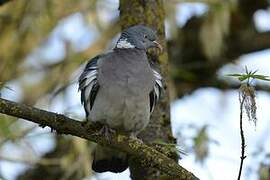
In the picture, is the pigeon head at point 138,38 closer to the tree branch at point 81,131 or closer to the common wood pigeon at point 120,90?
the common wood pigeon at point 120,90

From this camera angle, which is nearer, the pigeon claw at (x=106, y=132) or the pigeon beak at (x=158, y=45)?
the pigeon claw at (x=106, y=132)

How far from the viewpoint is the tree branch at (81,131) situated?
306 centimetres

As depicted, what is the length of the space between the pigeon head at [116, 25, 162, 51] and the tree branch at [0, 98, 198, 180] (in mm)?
866

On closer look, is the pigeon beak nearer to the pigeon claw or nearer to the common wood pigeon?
the common wood pigeon

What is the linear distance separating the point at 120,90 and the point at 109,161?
47cm

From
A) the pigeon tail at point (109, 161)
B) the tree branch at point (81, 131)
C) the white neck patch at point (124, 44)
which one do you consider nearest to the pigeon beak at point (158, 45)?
the white neck patch at point (124, 44)

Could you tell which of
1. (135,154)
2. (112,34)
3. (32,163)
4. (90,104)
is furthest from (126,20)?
(112,34)

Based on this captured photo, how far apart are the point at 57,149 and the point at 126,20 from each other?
1.82 m

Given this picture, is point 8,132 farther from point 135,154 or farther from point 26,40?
point 26,40

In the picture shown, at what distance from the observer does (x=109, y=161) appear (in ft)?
12.8

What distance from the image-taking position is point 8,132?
163 inches

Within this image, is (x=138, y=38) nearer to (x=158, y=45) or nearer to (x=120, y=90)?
(x=158, y=45)

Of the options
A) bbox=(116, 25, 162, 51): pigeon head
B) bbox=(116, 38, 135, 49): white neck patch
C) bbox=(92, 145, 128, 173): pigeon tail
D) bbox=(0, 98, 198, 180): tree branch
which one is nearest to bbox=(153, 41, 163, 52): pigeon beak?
bbox=(116, 25, 162, 51): pigeon head

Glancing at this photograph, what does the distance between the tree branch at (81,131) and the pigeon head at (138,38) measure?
2.84 ft
